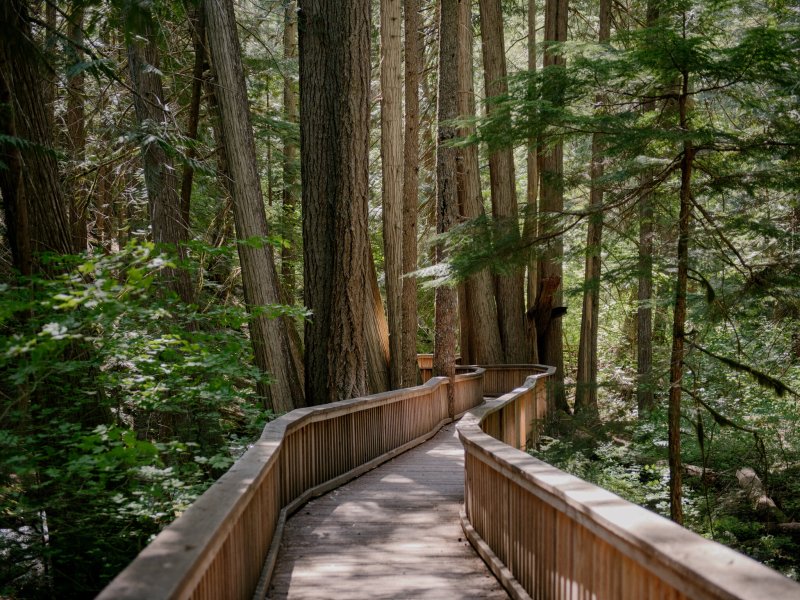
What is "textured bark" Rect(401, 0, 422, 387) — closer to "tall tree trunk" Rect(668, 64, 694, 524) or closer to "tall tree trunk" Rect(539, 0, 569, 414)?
"tall tree trunk" Rect(539, 0, 569, 414)

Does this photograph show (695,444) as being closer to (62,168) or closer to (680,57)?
(680,57)

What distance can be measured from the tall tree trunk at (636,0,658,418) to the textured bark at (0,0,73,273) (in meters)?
6.64

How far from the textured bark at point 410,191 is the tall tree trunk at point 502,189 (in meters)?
1.87

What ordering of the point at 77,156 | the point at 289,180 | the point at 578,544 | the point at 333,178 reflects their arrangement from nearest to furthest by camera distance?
the point at 578,544, the point at 333,178, the point at 77,156, the point at 289,180

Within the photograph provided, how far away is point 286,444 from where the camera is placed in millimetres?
6449

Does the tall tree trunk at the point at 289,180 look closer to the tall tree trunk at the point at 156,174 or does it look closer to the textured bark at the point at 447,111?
the textured bark at the point at 447,111

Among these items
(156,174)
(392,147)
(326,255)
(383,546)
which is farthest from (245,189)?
(383,546)

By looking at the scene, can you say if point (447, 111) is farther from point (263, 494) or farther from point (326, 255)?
point (263, 494)

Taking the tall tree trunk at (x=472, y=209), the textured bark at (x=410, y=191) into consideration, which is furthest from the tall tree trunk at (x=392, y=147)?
the tall tree trunk at (x=472, y=209)

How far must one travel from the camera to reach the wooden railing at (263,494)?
7.93 ft

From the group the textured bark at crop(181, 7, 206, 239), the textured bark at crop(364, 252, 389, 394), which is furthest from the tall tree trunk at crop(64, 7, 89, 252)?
the textured bark at crop(364, 252, 389, 394)

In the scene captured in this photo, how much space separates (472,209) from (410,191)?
238cm

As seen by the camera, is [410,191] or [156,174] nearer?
[156,174]

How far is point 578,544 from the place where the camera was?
3.42m
